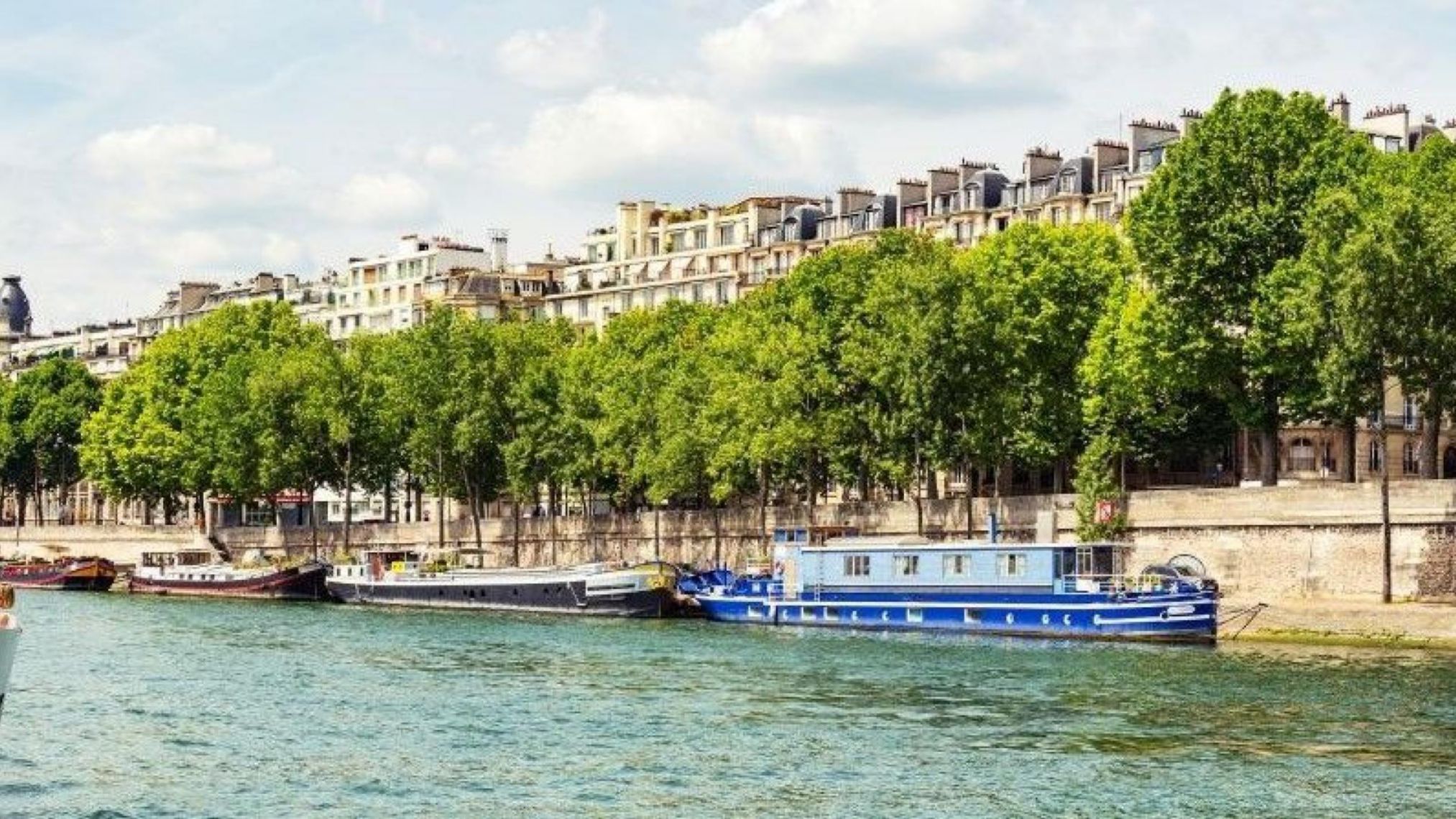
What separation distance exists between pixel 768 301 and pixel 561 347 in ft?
86.2

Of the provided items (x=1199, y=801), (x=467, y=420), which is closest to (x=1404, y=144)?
(x=467, y=420)

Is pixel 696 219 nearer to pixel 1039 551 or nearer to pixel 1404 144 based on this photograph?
pixel 1404 144

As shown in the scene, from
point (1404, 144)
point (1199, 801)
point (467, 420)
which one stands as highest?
point (1404, 144)

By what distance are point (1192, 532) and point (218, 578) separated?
61657mm

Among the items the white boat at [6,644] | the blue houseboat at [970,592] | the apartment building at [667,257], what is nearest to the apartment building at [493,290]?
the apartment building at [667,257]

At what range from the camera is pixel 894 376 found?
326ft

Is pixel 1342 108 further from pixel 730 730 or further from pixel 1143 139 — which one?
pixel 730 730

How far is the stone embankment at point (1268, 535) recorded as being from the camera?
76500mm

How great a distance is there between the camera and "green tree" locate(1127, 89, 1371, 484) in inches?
3420

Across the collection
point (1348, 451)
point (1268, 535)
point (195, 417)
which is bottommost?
point (1268, 535)

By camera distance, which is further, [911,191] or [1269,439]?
[911,191]

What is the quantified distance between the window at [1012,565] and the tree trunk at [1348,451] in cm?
1276

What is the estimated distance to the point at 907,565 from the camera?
288 feet

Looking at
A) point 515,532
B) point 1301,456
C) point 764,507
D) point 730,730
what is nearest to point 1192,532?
point 764,507
